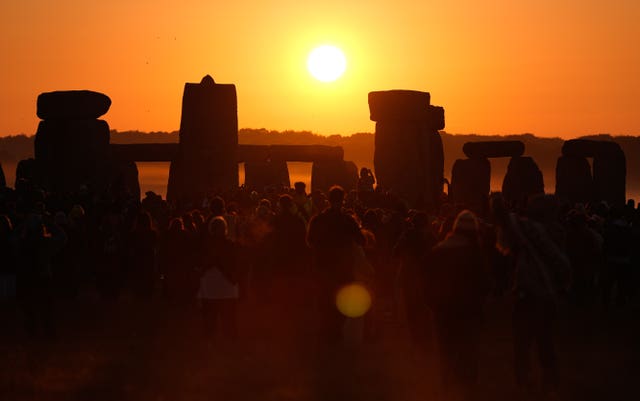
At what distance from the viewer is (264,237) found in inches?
488

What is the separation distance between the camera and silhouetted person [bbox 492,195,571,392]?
889 cm

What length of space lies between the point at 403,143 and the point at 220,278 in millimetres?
19207

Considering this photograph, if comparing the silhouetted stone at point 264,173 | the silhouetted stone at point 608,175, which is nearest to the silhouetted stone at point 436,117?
the silhouetted stone at point 608,175

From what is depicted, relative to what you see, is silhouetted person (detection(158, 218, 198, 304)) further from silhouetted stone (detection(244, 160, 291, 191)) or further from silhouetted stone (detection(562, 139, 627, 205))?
silhouetted stone (detection(244, 160, 291, 191))

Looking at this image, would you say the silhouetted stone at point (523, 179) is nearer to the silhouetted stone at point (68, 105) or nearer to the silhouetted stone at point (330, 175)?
the silhouetted stone at point (330, 175)

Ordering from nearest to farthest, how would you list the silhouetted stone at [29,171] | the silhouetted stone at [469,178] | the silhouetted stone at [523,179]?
the silhouetted stone at [29,171]
the silhouetted stone at [523,179]
the silhouetted stone at [469,178]

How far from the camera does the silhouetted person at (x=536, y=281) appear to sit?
8891 millimetres

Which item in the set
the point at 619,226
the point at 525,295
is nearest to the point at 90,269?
the point at 619,226

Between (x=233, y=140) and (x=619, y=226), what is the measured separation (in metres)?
13.3

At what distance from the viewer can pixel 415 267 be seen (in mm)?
10945

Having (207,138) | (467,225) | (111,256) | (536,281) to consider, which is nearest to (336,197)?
(467,225)

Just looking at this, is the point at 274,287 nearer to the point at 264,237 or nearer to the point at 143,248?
the point at 264,237

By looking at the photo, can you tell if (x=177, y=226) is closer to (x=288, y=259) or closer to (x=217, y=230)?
(x=288, y=259)

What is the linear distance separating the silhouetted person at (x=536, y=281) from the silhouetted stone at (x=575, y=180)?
23.1 metres
